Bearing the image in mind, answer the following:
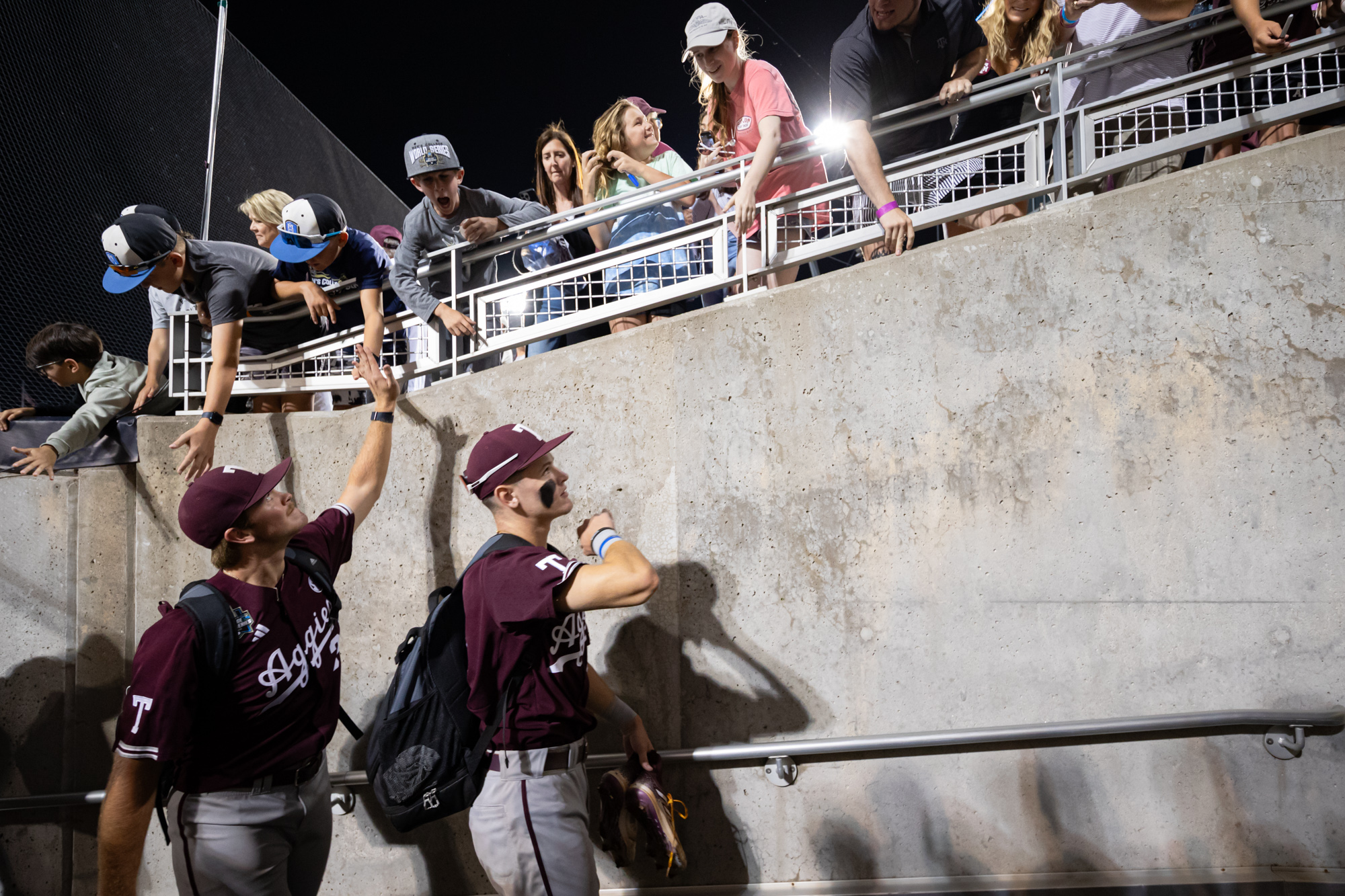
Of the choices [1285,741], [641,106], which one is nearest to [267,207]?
[641,106]

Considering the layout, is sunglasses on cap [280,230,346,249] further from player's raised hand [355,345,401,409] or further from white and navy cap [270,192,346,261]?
player's raised hand [355,345,401,409]

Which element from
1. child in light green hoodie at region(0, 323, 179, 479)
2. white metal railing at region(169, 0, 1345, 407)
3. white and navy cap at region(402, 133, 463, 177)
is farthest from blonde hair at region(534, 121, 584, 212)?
child in light green hoodie at region(0, 323, 179, 479)

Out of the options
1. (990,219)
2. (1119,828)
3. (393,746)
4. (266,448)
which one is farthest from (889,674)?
(266,448)

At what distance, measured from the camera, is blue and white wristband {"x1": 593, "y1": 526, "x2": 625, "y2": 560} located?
92.9 inches

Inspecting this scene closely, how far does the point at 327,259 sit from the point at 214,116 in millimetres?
4367

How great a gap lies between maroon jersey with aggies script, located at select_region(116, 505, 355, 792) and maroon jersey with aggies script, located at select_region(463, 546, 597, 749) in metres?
0.55

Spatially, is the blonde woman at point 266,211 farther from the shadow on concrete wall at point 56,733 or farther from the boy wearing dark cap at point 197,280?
the shadow on concrete wall at point 56,733

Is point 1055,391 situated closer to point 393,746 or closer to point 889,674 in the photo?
point 889,674

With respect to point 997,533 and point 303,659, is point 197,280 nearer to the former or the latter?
point 303,659

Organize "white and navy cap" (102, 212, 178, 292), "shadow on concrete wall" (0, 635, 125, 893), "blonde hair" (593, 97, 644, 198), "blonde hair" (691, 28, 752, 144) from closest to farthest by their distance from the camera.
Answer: "white and navy cap" (102, 212, 178, 292)
"shadow on concrete wall" (0, 635, 125, 893)
"blonde hair" (691, 28, 752, 144)
"blonde hair" (593, 97, 644, 198)

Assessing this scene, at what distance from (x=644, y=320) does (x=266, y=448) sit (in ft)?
6.23

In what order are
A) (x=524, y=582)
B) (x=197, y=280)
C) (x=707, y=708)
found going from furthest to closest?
(x=197, y=280) → (x=707, y=708) → (x=524, y=582)

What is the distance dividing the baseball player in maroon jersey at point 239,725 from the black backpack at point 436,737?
9.9 inches

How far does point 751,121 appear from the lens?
3898 mm
